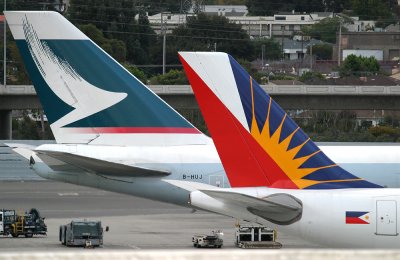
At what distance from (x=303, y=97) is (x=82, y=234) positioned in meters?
51.3

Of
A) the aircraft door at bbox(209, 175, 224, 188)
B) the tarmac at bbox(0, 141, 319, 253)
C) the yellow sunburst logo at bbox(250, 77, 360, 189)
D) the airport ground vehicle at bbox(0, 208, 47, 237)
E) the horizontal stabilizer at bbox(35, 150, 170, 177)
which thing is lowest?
the tarmac at bbox(0, 141, 319, 253)

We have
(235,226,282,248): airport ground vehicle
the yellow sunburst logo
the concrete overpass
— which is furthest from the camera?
the concrete overpass

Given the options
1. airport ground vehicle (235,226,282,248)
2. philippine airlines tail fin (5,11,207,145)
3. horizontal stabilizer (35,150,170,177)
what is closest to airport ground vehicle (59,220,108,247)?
philippine airlines tail fin (5,11,207,145)

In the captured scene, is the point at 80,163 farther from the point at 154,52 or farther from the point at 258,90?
the point at 154,52

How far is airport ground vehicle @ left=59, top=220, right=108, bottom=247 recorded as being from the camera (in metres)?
37.0

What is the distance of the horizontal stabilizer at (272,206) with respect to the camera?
77.5 feet

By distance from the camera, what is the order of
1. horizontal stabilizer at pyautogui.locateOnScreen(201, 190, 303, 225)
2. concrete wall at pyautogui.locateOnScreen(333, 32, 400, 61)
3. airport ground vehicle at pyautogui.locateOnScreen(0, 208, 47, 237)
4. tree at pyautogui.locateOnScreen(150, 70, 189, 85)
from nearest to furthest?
horizontal stabilizer at pyautogui.locateOnScreen(201, 190, 303, 225), airport ground vehicle at pyautogui.locateOnScreen(0, 208, 47, 237), tree at pyautogui.locateOnScreen(150, 70, 189, 85), concrete wall at pyautogui.locateOnScreen(333, 32, 400, 61)

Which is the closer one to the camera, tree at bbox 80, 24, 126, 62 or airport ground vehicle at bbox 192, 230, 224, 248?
airport ground vehicle at bbox 192, 230, 224, 248

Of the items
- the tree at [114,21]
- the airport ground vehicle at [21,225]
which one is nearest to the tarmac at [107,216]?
the airport ground vehicle at [21,225]

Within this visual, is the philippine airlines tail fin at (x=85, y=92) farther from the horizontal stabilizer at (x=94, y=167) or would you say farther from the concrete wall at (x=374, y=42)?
the concrete wall at (x=374, y=42)

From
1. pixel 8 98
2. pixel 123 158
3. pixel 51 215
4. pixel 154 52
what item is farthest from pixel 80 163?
pixel 154 52

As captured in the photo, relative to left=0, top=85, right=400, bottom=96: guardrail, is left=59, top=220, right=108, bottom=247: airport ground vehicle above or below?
below

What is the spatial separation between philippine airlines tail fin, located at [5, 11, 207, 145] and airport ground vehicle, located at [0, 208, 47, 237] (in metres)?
5.76

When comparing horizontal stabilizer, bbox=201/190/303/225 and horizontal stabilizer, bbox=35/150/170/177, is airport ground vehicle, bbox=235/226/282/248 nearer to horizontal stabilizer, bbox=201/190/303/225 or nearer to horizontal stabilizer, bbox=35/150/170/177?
horizontal stabilizer, bbox=35/150/170/177
